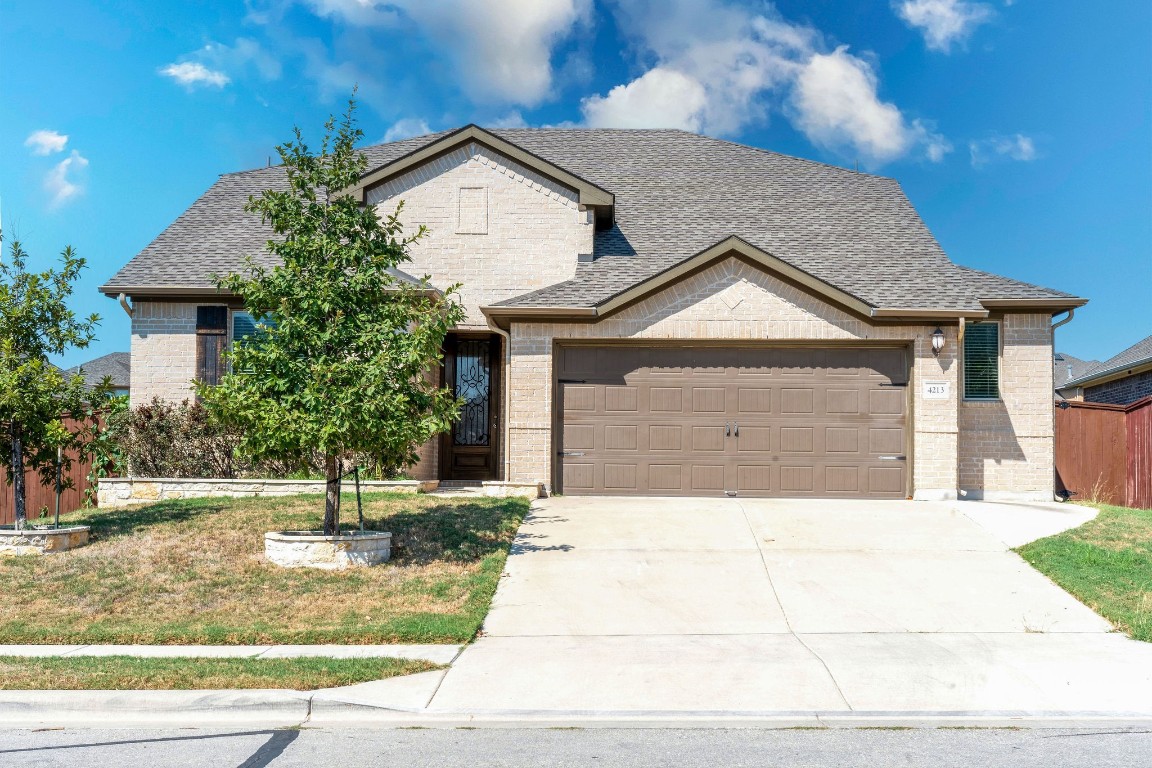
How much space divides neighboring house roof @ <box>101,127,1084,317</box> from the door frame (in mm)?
1620

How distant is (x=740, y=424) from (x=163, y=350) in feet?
33.2

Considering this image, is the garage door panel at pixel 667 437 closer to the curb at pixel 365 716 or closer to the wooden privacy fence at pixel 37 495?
the curb at pixel 365 716

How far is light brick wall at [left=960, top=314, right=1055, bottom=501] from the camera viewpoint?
616 inches

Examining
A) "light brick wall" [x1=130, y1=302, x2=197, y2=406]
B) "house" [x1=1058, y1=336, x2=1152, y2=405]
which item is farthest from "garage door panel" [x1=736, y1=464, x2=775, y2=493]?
"house" [x1=1058, y1=336, x2=1152, y2=405]

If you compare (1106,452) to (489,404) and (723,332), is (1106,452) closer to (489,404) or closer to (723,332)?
(723,332)

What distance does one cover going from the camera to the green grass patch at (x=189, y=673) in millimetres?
6608

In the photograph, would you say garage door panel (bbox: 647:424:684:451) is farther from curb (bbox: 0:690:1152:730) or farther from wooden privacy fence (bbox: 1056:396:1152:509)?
curb (bbox: 0:690:1152:730)

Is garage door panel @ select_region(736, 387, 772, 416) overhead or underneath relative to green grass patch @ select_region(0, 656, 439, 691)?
overhead

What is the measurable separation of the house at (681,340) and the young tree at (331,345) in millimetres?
3742

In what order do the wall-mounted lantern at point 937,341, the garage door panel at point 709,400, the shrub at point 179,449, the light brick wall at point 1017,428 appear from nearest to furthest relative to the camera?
1. the wall-mounted lantern at point 937,341
2. the garage door panel at point 709,400
3. the shrub at point 179,449
4. the light brick wall at point 1017,428

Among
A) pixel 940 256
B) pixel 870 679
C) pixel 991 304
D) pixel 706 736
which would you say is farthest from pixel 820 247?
pixel 706 736

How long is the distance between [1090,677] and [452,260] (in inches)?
474

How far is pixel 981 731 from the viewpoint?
6.00m

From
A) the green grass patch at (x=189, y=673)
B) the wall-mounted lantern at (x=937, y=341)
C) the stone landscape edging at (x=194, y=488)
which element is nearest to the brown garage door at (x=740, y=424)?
the wall-mounted lantern at (x=937, y=341)
